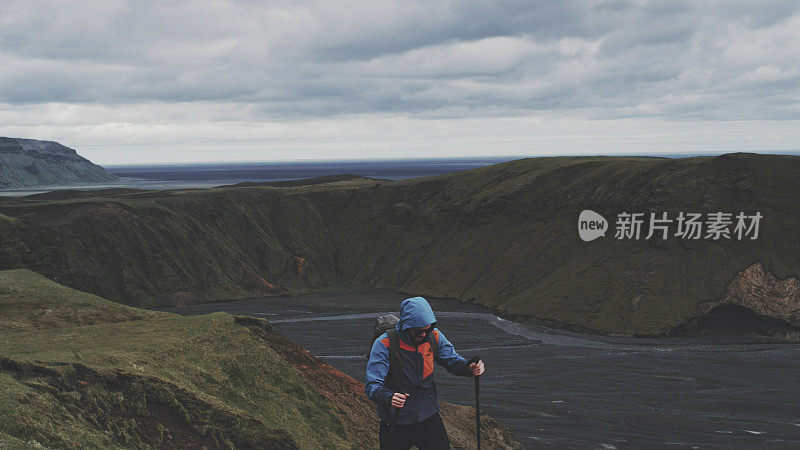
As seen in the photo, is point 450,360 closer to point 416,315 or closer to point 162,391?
point 416,315

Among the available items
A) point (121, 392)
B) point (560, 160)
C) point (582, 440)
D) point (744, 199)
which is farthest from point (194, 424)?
point (560, 160)

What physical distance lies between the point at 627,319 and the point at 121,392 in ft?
190

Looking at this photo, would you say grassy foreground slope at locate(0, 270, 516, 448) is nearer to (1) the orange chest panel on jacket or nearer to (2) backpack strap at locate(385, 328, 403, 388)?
(2) backpack strap at locate(385, 328, 403, 388)

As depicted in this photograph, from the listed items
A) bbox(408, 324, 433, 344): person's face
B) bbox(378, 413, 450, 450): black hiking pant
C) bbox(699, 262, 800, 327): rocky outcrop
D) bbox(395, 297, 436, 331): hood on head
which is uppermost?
bbox(395, 297, 436, 331): hood on head

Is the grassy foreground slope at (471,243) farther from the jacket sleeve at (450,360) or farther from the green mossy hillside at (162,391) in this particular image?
the jacket sleeve at (450,360)

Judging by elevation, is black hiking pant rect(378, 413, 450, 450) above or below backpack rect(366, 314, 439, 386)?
below

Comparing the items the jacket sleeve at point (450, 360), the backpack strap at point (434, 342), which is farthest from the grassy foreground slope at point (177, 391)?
the jacket sleeve at point (450, 360)

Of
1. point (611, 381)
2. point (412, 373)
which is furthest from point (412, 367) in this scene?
point (611, 381)

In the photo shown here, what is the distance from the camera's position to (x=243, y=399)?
17.1 m

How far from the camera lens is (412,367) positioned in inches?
387

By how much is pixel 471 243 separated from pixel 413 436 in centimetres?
8559

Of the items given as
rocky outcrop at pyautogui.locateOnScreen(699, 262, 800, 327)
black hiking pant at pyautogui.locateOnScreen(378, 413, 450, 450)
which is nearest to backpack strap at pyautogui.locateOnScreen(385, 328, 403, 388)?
black hiking pant at pyautogui.locateOnScreen(378, 413, 450, 450)

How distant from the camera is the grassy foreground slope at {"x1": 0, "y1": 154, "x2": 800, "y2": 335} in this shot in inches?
2613

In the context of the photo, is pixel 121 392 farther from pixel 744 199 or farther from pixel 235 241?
pixel 235 241
